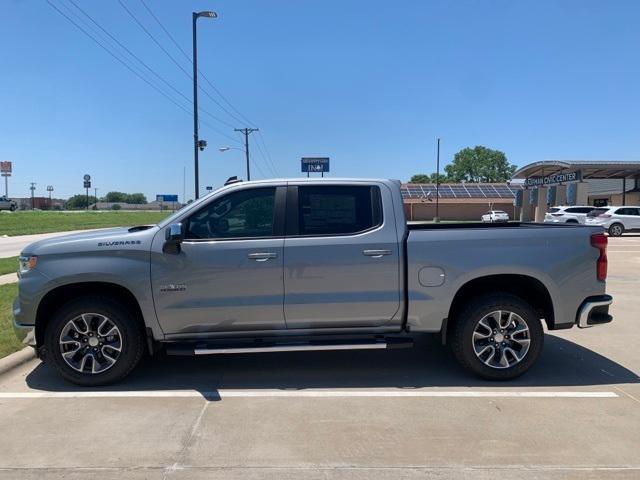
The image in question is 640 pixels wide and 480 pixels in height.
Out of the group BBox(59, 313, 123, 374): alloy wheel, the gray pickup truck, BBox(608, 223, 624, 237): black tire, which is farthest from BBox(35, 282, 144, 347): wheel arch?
BBox(608, 223, 624, 237): black tire

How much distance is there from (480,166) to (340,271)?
430 ft

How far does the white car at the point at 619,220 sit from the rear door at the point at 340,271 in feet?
89.0

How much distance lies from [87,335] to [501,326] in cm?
400

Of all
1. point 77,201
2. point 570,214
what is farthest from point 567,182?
point 77,201

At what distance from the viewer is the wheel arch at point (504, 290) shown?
17.6 ft

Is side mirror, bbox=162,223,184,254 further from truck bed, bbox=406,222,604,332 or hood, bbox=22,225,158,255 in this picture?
truck bed, bbox=406,222,604,332

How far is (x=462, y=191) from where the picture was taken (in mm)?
66812

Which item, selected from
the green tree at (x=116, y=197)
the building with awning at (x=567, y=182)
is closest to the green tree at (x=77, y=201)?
the green tree at (x=116, y=197)

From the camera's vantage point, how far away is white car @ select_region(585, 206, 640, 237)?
2880 cm

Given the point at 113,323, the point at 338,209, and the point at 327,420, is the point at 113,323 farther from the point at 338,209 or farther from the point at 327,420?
the point at 338,209

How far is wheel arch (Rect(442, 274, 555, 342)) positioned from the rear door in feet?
2.14

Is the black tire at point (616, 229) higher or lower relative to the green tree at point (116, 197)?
lower

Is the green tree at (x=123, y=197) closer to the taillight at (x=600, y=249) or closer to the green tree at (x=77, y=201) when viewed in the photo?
the green tree at (x=77, y=201)

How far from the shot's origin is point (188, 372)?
5.78 metres
